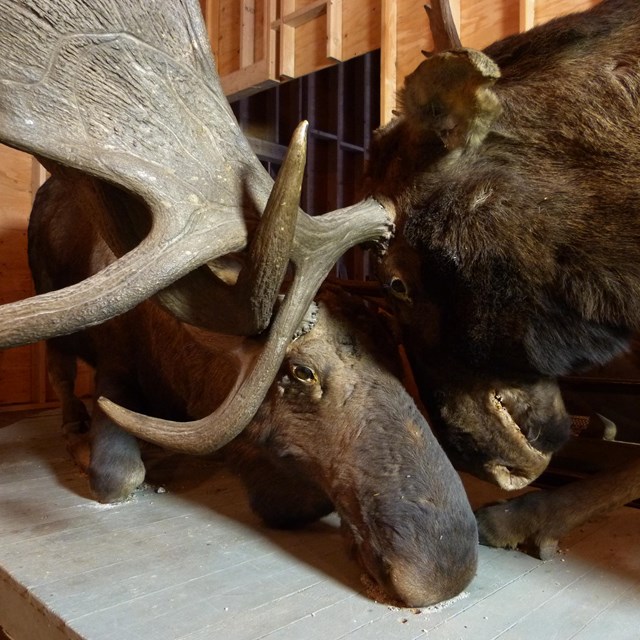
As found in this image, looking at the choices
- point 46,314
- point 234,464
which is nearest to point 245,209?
point 46,314

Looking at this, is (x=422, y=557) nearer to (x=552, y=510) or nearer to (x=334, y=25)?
(x=552, y=510)

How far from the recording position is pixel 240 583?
89.7 inches

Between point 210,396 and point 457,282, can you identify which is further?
point 210,396

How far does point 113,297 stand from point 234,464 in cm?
120

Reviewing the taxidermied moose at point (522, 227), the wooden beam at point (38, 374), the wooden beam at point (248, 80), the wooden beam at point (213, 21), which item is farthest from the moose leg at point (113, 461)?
the wooden beam at point (213, 21)

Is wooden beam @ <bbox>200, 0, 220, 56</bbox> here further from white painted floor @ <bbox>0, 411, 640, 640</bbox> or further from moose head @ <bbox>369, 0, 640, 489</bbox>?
white painted floor @ <bbox>0, 411, 640, 640</bbox>

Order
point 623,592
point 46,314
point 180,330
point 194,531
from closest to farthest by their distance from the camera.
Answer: point 46,314
point 623,592
point 194,531
point 180,330

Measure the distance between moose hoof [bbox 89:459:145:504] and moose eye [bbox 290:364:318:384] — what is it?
3.83 ft

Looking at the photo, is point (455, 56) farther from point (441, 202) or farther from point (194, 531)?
point (194, 531)

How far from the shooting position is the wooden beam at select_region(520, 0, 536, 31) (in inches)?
144

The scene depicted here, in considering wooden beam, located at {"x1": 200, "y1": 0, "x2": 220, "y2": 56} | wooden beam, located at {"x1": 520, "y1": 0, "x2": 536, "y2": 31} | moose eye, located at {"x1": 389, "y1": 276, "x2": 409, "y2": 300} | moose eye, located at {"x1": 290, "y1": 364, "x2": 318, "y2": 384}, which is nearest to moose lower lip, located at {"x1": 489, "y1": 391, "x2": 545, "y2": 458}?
moose eye, located at {"x1": 389, "y1": 276, "x2": 409, "y2": 300}

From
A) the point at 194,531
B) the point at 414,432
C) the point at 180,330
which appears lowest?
the point at 194,531

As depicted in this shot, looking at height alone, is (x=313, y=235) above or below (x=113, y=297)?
above

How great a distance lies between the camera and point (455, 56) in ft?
6.99
